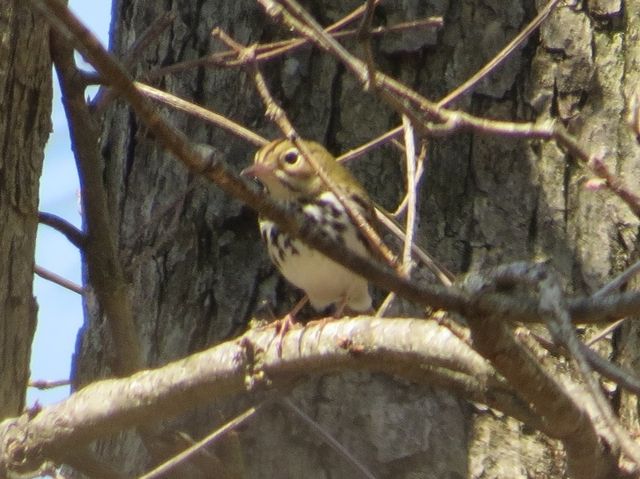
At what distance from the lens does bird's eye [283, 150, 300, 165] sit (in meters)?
3.49

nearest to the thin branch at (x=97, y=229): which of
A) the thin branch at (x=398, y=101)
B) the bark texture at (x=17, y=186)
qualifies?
the bark texture at (x=17, y=186)

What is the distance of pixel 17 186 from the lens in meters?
2.62

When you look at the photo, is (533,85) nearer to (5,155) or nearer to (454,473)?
(454,473)

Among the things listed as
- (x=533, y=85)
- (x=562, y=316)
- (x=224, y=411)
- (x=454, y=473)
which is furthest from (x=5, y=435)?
(x=533, y=85)

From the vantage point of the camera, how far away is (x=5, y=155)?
2.60 meters

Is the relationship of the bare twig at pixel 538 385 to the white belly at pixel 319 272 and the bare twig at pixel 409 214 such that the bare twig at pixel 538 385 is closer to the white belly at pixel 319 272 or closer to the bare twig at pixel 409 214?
the bare twig at pixel 409 214

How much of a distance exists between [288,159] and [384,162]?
0.31 metres

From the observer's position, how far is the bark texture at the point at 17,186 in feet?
8.48

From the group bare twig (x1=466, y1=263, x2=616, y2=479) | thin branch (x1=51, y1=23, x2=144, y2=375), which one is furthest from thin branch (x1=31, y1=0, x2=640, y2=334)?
thin branch (x1=51, y1=23, x2=144, y2=375)

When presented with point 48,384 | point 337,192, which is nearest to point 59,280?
point 48,384

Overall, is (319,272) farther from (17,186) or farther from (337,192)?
(337,192)

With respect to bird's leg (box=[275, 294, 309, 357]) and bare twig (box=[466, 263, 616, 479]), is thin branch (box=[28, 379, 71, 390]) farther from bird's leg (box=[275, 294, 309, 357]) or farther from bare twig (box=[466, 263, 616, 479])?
bare twig (box=[466, 263, 616, 479])

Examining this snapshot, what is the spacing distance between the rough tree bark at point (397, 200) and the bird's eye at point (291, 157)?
3.2 inches

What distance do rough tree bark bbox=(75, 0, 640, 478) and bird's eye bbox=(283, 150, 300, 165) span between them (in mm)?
81
